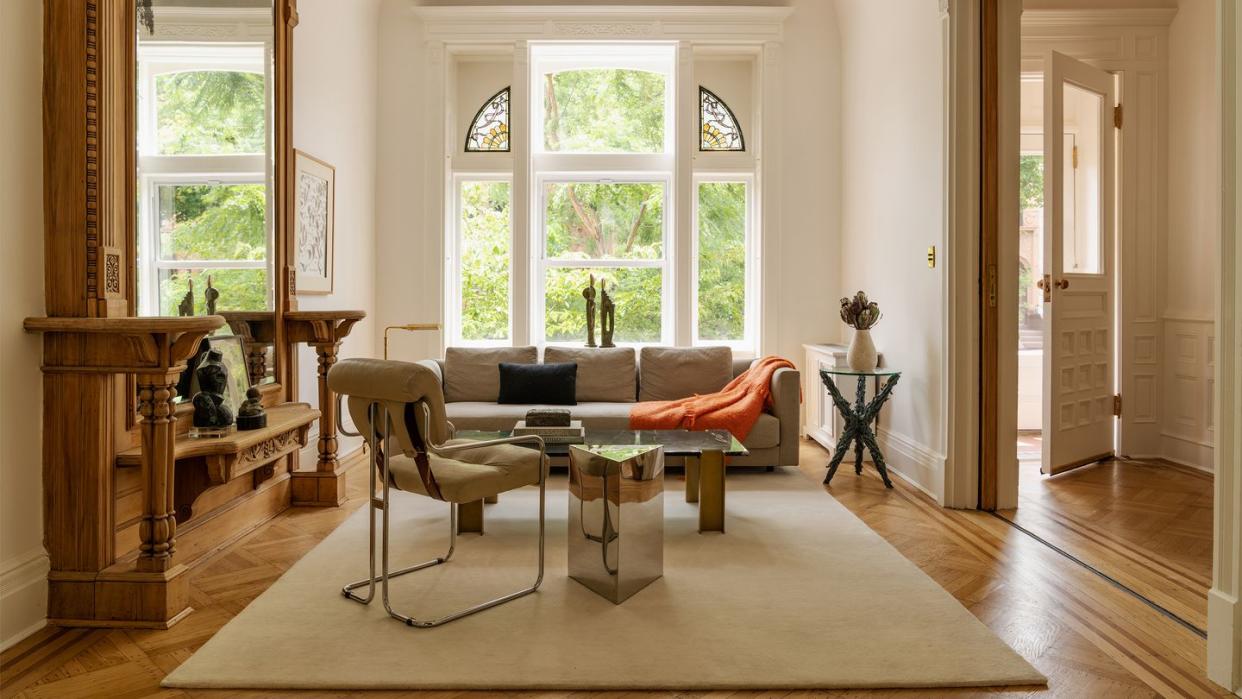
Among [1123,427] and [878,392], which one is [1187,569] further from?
[1123,427]

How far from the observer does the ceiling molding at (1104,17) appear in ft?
18.0

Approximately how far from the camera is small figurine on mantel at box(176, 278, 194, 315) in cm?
326

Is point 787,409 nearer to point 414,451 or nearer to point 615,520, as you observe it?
point 615,520

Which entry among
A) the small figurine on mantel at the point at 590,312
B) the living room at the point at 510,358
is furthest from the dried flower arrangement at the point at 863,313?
the small figurine on mantel at the point at 590,312

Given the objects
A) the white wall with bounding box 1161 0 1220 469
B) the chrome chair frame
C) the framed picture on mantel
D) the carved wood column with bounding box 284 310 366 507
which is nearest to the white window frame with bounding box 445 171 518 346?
the framed picture on mantel

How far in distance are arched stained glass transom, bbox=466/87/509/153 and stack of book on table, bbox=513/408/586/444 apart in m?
3.23

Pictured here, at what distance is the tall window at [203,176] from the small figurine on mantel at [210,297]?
0.03 meters

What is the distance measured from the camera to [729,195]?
269 inches

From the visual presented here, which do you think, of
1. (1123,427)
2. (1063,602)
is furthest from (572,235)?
(1063,602)

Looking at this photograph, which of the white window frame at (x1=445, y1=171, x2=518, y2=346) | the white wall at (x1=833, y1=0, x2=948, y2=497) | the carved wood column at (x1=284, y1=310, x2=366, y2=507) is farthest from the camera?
the white window frame at (x1=445, y1=171, x2=518, y2=346)

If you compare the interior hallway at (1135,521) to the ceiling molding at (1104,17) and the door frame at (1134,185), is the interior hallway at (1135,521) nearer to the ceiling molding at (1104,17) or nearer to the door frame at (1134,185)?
the door frame at (1134,185)

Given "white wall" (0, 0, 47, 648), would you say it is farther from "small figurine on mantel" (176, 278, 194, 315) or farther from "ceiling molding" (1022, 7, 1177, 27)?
"ceiling molding" (1022, 7, 1177, 27)

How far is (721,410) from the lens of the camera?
4961mm

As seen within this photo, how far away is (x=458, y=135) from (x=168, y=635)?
5.00 meters
